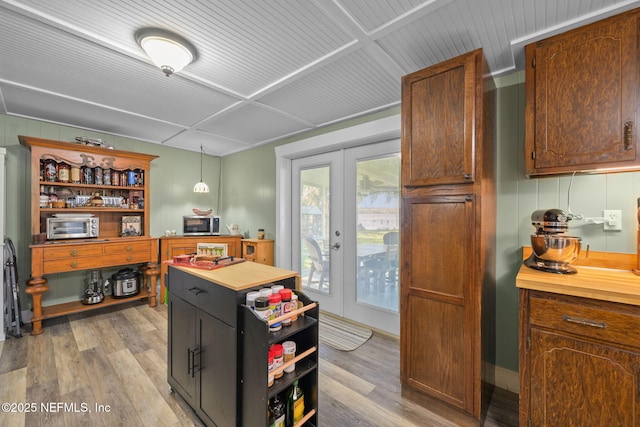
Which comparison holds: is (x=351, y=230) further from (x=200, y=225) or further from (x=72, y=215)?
(x=72, y=215)

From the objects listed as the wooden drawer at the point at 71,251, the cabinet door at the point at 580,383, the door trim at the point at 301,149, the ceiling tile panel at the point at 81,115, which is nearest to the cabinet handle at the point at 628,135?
the cabinet door at the point at 580,383

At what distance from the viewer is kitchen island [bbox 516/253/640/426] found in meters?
1.18

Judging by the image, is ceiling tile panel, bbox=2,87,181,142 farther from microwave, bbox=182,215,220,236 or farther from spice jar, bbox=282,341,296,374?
spice jar, bbox=282,341,296,374

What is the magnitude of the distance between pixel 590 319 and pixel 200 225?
4.40m

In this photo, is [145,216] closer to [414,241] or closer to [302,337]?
[302,337]

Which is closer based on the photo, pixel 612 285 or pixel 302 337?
pixel 612 285

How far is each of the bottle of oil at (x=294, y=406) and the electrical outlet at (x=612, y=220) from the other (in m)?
2.09

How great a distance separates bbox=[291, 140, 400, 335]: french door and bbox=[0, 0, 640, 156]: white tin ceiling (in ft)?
2.08

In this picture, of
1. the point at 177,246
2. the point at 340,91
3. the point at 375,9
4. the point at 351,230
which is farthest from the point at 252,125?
the point at 375,9

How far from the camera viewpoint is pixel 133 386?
1.99m

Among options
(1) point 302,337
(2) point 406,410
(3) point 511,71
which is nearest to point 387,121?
(3) point 511,71

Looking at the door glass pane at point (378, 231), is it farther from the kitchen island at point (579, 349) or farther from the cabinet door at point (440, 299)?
the kitchen island at point (579, 349)

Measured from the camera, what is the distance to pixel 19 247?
3.15 metres

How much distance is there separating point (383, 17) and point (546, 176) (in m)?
1.49
